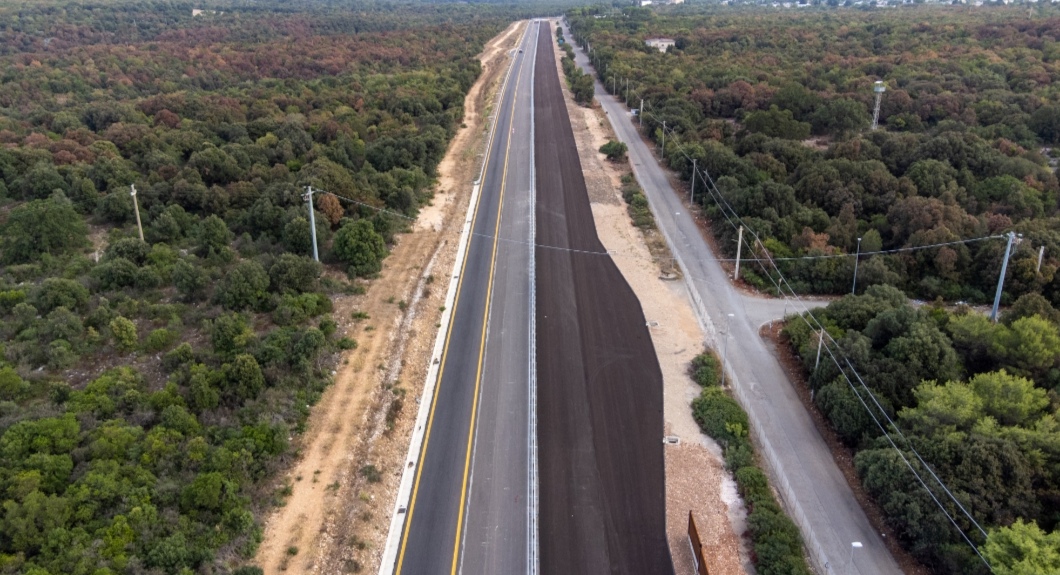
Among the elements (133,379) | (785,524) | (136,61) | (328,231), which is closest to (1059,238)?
(785,524)

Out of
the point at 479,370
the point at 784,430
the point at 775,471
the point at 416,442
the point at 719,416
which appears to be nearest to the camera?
the point at 775,471

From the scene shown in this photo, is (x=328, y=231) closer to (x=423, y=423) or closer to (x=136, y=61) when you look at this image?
(x=423, y=423)

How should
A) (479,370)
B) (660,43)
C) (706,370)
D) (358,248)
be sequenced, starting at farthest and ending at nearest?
1. (660,43)
2. (358,248)
3. (479,370)
4. (706,370)

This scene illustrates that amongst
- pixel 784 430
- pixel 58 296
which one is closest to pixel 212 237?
pixel 58 296

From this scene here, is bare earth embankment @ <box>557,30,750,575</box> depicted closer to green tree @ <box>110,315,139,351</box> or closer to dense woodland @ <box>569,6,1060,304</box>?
dense woodland @ <box>569,6,1060,304</box>

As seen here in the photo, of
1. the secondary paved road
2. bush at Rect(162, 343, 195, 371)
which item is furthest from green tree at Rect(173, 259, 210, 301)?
the secondary paved road

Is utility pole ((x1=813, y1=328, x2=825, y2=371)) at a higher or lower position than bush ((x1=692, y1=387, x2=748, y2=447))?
higher

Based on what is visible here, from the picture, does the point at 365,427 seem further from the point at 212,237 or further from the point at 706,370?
the point at 212,237
